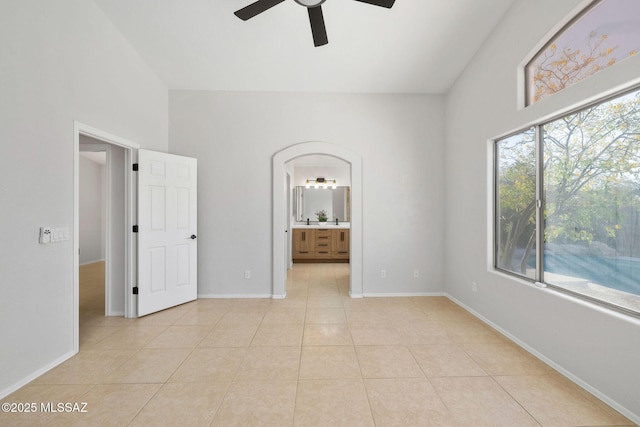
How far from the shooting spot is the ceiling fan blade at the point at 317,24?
2334 mm

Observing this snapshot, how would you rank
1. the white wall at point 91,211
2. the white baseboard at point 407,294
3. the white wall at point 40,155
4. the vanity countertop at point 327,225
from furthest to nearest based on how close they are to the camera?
the vanity countertop at point 327,225, the white wall at point 91,211, the white baseboard at point 407,294, the white wall at point 40,155

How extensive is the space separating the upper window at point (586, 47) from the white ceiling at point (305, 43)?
0.80m

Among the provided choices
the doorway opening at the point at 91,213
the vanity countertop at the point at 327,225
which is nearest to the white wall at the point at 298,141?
the vanity countertop at the point at 327,225

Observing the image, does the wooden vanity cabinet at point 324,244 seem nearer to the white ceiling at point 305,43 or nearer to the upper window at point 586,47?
the white ceiling at point 305,43

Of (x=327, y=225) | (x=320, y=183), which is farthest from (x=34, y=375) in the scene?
(x=320, y=183)

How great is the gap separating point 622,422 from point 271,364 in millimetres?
2360

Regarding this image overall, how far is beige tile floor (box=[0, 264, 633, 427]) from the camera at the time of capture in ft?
5.82

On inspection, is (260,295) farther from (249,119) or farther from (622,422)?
(622,422)

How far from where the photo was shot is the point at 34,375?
2152 mm

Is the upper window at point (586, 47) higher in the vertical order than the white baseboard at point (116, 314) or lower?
higher

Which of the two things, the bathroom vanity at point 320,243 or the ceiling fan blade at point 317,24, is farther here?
the bathroom vanity at point 320,243

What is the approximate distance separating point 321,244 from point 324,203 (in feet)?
4.16

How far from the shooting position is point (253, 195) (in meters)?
4.24

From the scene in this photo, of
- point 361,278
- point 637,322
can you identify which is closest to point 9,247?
point 361,278
